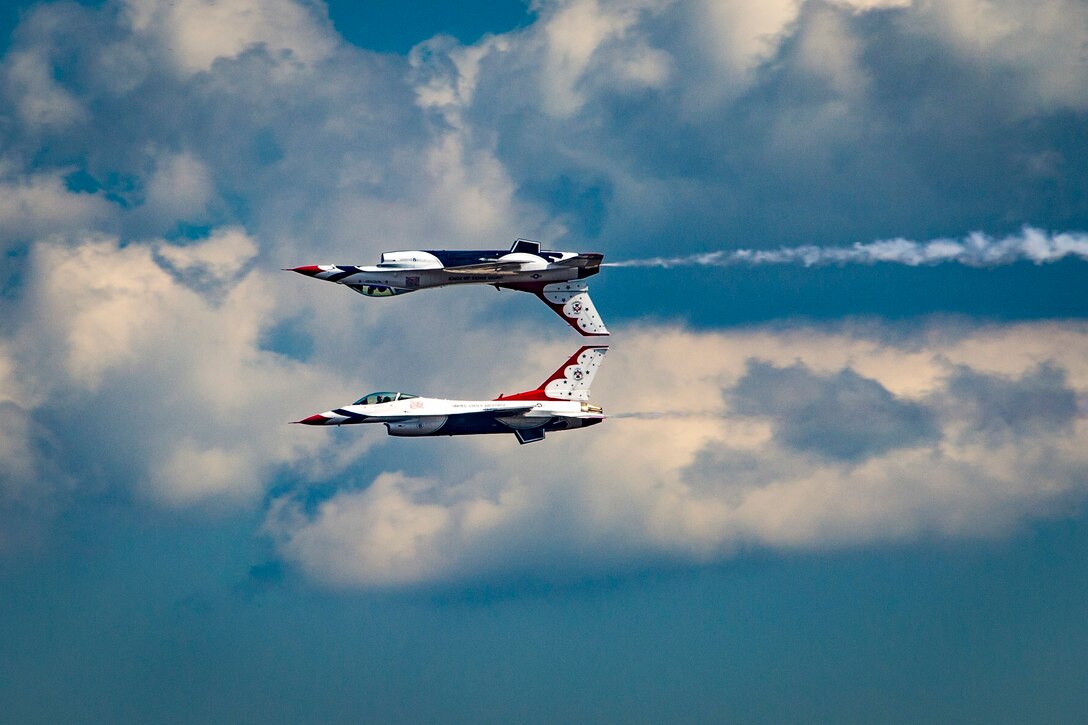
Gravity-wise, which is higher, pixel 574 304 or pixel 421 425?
pixel 574 304

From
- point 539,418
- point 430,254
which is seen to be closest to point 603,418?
point 539,418

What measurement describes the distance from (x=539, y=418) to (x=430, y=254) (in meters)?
12.9

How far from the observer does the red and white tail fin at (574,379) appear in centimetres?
16312

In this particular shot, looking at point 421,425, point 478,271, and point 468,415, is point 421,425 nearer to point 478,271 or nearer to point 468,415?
point 468,415

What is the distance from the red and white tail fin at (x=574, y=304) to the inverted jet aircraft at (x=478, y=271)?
0.22 ft

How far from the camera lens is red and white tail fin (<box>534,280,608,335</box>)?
162500 mm

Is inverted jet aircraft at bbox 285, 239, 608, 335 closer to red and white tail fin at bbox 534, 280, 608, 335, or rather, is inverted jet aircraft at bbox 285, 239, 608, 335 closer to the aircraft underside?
red and white tail fin at bbox 534, 280, 608, 335

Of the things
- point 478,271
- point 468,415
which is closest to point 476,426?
point 468,415

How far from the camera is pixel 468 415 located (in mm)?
159250

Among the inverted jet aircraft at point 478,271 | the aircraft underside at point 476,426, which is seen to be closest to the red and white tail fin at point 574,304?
the inverted jet aircraft at point 478,271

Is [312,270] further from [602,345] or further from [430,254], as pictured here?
[602,345]

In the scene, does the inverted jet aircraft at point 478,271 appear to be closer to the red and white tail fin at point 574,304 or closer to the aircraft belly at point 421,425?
the red and white tail fin at point 574,304

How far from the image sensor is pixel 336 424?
161m

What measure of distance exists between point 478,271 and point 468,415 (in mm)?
9436
